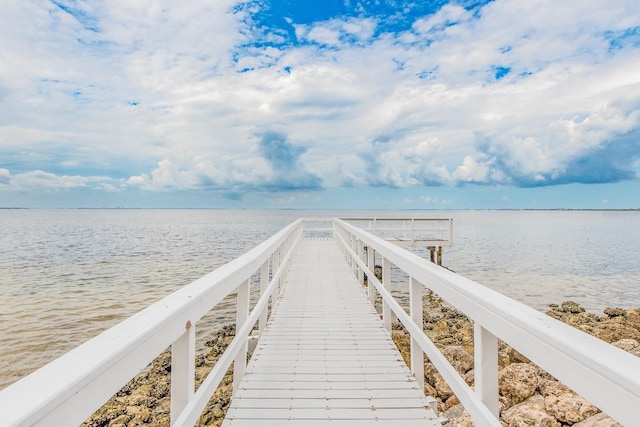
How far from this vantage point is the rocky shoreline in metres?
4.41

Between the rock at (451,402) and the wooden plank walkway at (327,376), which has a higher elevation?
the wooden plank walkway at (327,376)

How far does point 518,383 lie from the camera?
18.1 ft

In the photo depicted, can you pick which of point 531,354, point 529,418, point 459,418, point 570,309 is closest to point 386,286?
point 459,418

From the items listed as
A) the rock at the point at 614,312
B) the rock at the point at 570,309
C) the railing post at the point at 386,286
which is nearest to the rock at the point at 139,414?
the railing post at the point at 386,286

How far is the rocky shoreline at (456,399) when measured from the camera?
4.41 meters

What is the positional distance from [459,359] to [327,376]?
407 cm

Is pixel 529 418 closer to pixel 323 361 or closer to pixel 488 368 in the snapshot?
pixel 323 361

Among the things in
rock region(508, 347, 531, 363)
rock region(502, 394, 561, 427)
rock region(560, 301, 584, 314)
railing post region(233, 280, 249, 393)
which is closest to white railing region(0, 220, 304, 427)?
railing post region(233, 280, 249, 393)

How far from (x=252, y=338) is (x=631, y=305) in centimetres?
1710

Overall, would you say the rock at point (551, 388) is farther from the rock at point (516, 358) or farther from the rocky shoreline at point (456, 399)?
the rock at point (516, 358)

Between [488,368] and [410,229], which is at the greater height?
[488,368]

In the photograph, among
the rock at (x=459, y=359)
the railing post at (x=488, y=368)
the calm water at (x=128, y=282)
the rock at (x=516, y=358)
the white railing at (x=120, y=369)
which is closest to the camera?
the white railing at (x=120, y=369)

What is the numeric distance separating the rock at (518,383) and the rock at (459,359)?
0.94 m

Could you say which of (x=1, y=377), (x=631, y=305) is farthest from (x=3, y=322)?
(x=631, y=305)
